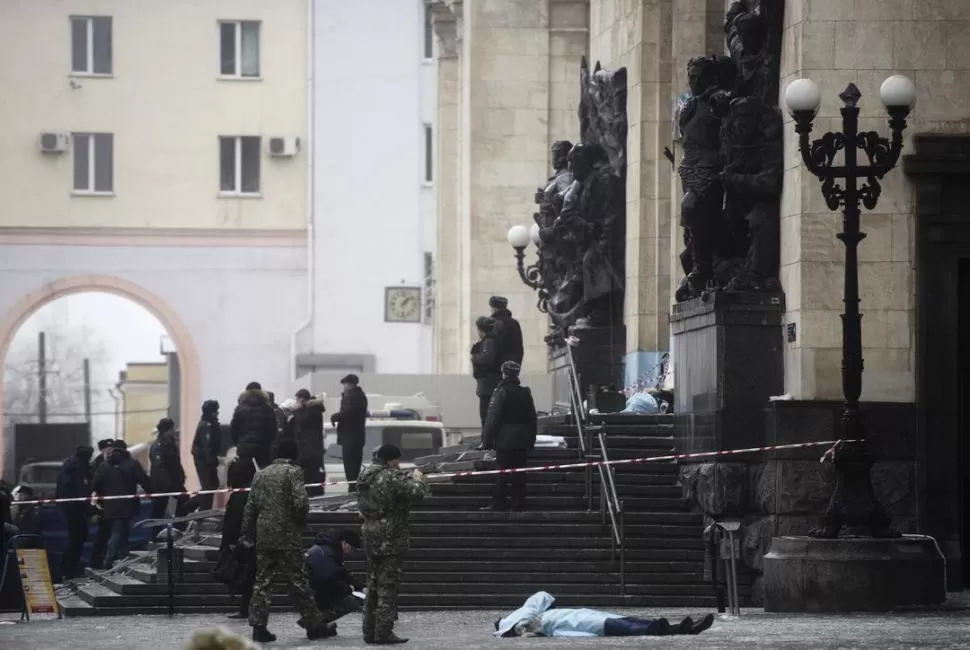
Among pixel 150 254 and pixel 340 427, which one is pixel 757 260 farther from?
pixel 150 254

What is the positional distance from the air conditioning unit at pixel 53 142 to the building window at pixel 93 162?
18.3 inches

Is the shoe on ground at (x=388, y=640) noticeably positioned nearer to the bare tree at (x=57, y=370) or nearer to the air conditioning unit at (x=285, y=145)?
the air conditioning unit at (x=285, y=145)

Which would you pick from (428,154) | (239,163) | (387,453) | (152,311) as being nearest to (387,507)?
(387,453)

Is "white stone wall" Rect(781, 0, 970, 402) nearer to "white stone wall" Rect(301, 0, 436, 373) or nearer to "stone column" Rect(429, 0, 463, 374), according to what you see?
"stone column" Rect(429, 0, 463, 374)

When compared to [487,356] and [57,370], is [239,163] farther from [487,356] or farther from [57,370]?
[57,370]

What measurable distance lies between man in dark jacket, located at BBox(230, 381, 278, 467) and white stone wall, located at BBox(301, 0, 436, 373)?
1359 inches

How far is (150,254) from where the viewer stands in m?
68.4

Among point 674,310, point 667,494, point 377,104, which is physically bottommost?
point 667,494

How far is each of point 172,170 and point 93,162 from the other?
1930 mm

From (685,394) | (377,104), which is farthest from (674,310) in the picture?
(377,104)

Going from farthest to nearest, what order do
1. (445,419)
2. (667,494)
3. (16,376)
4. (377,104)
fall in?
1. (16,376)
2. (377,104)
3. (445,419)
4. (667,494)

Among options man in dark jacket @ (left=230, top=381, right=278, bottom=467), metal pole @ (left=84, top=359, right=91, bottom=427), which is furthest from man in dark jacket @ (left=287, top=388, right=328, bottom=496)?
metal pole @ (left=84, top=359, right=91, bottom=427)

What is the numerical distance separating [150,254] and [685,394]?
1610 inches

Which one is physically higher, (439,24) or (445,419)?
(439,24)
